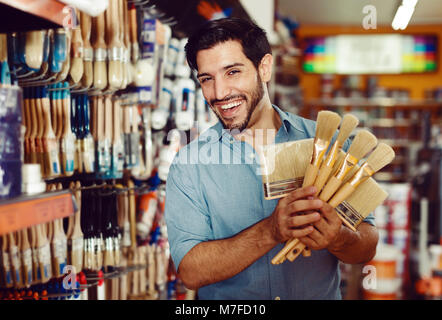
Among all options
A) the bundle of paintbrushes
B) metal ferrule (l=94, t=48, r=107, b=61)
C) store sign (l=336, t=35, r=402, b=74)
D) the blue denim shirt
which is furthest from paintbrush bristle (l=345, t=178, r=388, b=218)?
store sign (l=336, t=35, r=402, b=74)

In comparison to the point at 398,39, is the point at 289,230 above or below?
below

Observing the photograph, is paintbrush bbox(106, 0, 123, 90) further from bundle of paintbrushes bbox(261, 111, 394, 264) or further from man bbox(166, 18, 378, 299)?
bundle of paintbrushes bbox(261, 111, 394, 264)

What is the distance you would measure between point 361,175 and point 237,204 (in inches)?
16.6

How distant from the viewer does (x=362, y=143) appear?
944 mm

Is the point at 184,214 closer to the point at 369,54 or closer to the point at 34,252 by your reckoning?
the point at 34,252

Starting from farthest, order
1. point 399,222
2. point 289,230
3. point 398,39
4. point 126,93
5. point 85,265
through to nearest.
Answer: point 398,39 → point 399,222 → point 126,93 → point 85,265 → point 289,230

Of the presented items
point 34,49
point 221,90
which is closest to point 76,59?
point 34,49

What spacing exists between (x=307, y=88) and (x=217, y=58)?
7477 mm

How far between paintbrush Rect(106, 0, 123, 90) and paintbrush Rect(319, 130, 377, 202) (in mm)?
823

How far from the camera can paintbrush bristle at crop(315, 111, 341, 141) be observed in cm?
95

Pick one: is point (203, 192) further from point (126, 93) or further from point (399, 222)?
point (399, 222)

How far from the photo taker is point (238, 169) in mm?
1248
